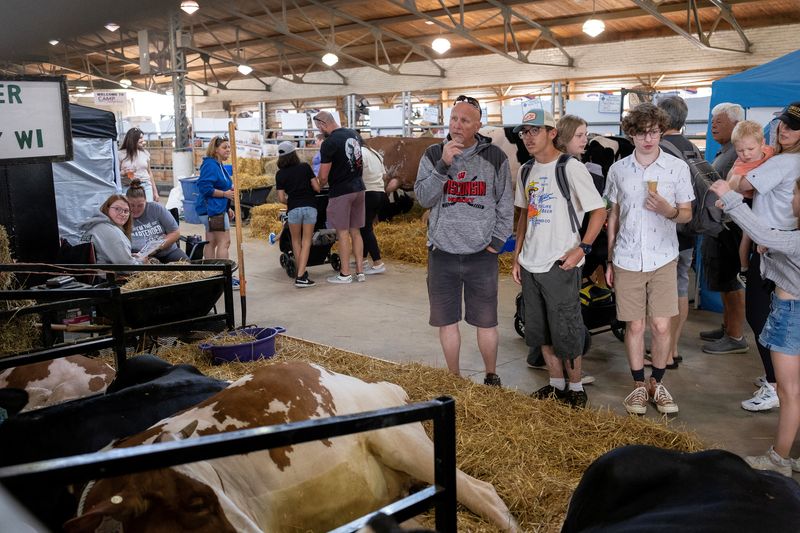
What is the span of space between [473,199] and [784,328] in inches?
69.9

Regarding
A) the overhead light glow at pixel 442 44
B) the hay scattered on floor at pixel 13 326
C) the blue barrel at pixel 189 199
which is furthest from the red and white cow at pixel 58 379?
the overhead light glow at pixel 442 44

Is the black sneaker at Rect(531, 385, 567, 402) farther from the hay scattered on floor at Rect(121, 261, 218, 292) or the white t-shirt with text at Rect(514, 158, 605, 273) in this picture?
the hay scattered on floor at Rect(121, 261, 218, 292)

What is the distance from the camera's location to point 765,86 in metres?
5.77

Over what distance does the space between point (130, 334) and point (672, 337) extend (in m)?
3.66

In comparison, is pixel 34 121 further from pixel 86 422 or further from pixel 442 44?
pixel 442 44

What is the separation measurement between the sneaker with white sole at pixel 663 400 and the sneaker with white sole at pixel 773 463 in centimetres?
68

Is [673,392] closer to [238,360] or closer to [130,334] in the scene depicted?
[238,360]

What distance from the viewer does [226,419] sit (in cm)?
240

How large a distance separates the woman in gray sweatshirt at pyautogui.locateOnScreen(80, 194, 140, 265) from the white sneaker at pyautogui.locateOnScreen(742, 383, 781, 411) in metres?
4.63

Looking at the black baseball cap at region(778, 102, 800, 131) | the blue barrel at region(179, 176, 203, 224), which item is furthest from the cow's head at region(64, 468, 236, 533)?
the blue barrel at region(179, 176, 203, 224)

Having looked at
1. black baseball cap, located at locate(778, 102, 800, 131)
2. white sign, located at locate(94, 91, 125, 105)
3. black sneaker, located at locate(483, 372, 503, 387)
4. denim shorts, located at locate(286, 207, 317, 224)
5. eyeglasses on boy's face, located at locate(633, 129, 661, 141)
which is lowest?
black sneaker, located at locate(483, 372, 503, 387)

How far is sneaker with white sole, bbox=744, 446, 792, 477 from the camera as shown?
3346 mm

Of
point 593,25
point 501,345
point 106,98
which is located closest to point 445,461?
point 501,345

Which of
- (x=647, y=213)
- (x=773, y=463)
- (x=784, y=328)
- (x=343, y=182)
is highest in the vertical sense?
(x=343, y=182)
